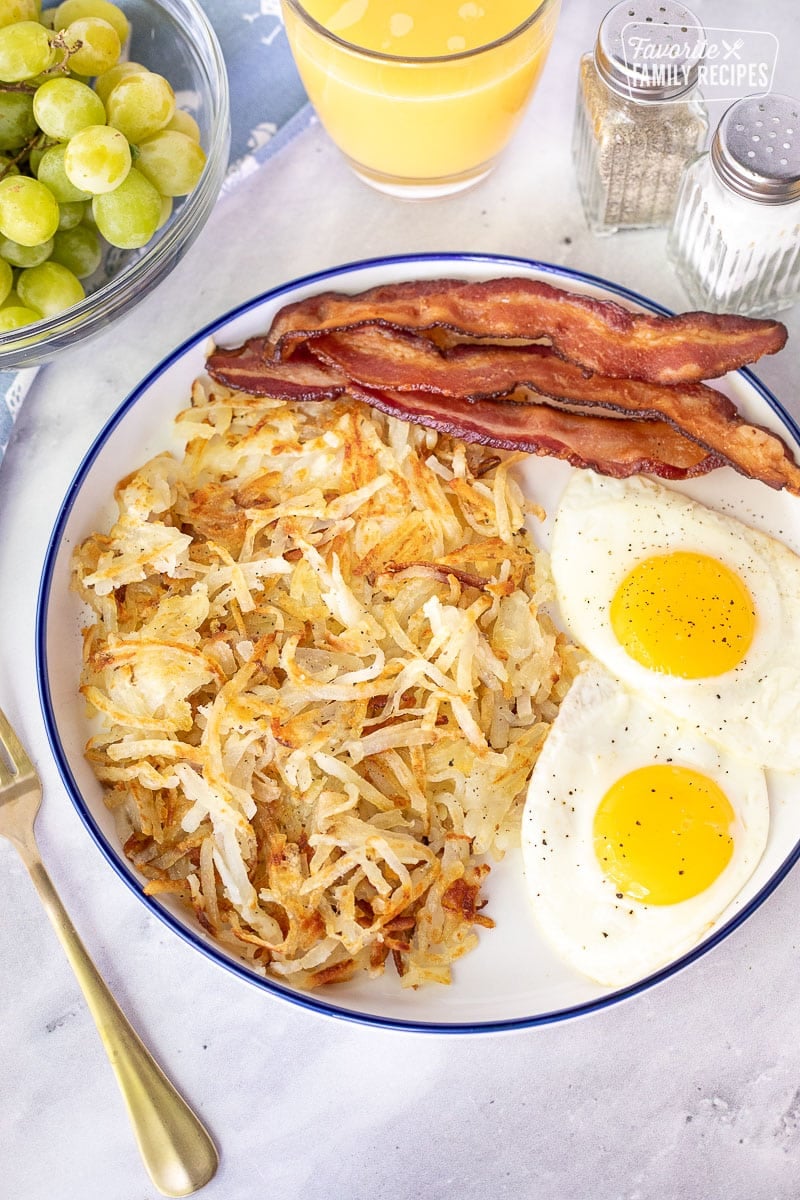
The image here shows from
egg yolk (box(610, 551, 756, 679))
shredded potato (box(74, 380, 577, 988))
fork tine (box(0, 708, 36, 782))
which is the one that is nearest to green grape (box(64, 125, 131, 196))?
shredded potato (box(74, 380, 577, 988))

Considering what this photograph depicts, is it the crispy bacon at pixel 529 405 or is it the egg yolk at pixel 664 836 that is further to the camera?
the crispy bacon at pixel 529 405

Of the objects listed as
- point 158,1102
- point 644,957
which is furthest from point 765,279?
point 158,1102

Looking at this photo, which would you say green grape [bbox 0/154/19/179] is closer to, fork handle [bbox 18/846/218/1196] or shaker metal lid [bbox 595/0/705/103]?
shaker metal lid [bbox 595/0/705/103]

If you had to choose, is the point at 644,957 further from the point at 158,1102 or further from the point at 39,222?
the point at 39,222

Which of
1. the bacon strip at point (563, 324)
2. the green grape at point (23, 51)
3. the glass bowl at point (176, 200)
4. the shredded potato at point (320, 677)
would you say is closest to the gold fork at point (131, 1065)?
the shredded potato at point (320, 677)

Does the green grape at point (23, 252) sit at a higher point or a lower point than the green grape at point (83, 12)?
lower

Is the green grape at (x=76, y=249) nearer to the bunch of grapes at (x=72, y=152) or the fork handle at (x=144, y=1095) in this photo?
the bunch of grapes at (x=72, y=152)
